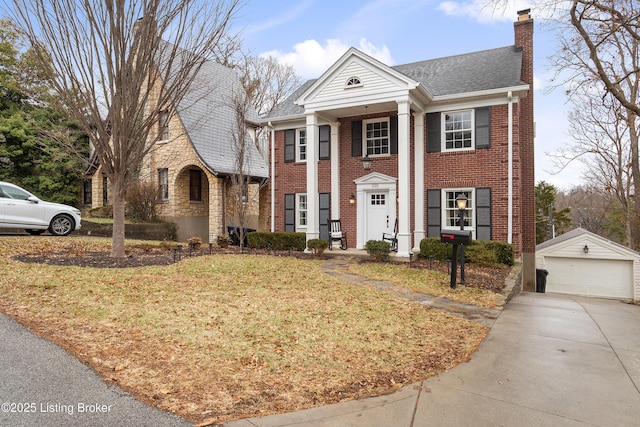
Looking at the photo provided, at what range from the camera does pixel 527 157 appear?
14.7m

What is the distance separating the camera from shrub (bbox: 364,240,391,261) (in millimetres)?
11930

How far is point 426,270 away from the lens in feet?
33.8

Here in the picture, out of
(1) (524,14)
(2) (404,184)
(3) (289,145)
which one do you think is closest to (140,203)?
(3) (289,145)

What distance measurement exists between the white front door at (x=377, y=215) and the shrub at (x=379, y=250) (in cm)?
238

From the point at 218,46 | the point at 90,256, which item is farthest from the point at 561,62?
the point at 90,256

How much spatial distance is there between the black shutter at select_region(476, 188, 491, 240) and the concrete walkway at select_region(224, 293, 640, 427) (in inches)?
287

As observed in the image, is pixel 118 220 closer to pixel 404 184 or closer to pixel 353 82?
pixel 404 184

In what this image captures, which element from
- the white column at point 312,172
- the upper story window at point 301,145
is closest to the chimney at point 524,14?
the white column at point 312,172

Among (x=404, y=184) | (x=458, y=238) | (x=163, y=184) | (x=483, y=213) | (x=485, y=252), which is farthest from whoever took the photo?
(x=163, y=184)

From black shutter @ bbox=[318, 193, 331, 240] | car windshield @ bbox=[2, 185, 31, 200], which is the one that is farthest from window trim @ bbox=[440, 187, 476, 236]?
car windshield @ bbox=[2, 185, 31, 200]

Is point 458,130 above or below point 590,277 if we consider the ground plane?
above

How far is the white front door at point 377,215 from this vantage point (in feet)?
47.2

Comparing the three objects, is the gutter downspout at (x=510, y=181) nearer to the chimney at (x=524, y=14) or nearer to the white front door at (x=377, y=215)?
the white front door at (x=377, y=215)

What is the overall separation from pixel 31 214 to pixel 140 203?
6.14 metres
